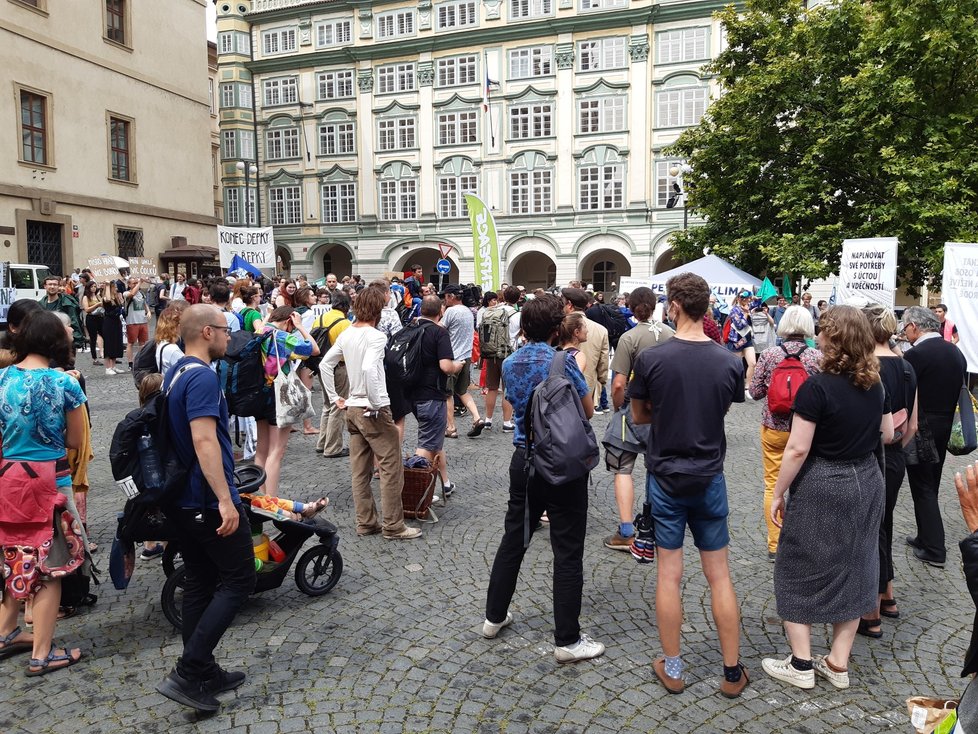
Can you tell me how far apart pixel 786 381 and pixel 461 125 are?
37.6 m

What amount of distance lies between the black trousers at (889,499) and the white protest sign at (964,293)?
7.79 m

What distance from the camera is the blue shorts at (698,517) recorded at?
3.54m

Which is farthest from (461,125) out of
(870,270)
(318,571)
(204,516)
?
(204,516)

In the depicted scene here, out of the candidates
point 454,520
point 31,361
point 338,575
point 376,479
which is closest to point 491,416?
point 376,479

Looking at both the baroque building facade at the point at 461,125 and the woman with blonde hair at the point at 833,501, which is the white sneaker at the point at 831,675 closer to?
the woman with blonde hair at the point at 833,501

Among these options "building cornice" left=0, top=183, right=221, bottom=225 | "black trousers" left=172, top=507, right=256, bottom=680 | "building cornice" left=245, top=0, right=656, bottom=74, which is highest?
"building cornice" left=245, top=0, right=656, bottom=74

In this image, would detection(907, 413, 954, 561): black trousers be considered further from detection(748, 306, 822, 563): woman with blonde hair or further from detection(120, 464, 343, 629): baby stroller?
detection(120, 464, 343, 629): baby stroller

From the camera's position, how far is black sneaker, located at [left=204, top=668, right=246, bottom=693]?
3.50 meters

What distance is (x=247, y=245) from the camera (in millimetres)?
17203

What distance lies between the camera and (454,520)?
6211 mm

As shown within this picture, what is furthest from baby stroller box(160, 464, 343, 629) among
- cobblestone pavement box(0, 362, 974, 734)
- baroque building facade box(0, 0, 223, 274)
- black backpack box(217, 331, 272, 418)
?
baroque building facade box(0, 0, 223, 274)

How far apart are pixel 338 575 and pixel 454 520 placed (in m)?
1.57

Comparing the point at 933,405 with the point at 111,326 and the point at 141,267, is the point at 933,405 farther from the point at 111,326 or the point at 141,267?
the point at 141,267

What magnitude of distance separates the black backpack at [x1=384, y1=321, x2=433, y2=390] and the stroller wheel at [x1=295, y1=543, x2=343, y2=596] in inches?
74.8
